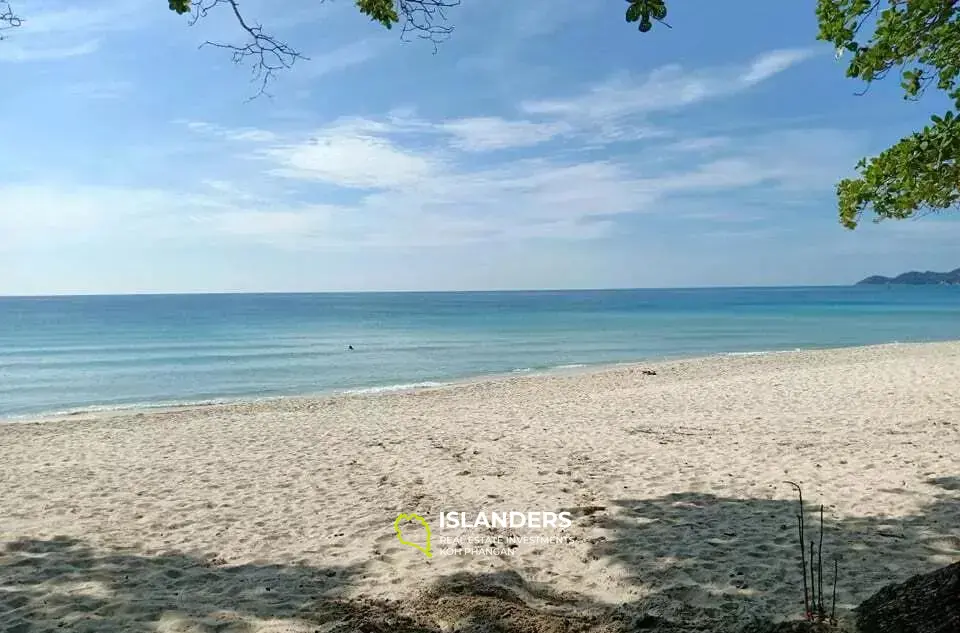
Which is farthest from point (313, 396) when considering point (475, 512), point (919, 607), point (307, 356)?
point (919, 607)

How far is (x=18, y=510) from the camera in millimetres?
7074

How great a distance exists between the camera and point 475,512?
639cm

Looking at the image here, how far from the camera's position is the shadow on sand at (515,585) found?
3.78 metres

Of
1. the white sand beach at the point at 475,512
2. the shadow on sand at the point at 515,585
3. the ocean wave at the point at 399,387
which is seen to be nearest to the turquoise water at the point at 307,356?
the ocean wave at the point at 399,387

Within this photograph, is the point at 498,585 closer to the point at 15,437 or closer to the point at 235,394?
the point at 15,437

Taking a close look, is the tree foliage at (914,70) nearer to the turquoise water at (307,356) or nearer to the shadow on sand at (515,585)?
the shadow on sand at (515,585)

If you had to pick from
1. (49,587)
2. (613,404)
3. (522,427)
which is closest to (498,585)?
(49,587)

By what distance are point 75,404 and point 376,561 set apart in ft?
65.4

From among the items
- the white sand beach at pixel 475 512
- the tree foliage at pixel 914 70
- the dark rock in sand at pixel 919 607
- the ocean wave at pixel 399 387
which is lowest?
the ocean wave at pixel 399 387

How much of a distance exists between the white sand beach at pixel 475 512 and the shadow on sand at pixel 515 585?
0.02 metres

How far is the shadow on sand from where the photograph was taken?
12.4 feet

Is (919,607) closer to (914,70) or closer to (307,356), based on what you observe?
(914,70)

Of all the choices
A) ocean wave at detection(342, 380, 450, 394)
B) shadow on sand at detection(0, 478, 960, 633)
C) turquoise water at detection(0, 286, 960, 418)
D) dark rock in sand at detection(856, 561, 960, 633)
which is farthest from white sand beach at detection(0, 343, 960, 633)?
turquoise water at detection(0, 286, 960, 418)

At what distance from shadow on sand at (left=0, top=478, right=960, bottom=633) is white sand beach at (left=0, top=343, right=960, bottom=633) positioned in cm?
2
